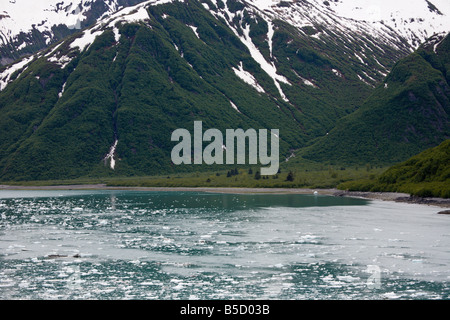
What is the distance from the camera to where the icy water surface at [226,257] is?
125 feet

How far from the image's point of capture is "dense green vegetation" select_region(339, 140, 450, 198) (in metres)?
111

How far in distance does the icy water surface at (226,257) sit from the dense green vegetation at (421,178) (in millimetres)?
28671

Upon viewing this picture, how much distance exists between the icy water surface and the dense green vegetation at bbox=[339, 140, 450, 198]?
94.1 feet

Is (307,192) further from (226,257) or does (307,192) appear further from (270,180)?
(226,257)

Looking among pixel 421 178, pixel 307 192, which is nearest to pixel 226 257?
pixel 421 178

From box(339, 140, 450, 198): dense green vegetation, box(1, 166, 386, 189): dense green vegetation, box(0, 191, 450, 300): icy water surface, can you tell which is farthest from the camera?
box(1, 166, 386, 189): dense green vegetation

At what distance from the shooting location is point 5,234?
2547 inches

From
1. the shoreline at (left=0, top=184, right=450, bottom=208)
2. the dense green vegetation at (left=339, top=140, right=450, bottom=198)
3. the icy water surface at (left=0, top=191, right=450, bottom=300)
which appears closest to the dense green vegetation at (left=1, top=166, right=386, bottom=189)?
the shoreline at (left=0, top=184, right=450, bottom=208)

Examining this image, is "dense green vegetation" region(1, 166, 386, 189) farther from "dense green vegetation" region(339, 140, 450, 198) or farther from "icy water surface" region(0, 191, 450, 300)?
"icy water surface" region(0, 191, 450, 300)

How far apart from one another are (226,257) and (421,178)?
85098mm

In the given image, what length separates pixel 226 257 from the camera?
49.6 m

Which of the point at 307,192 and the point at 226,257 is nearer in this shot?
the point at 226,257

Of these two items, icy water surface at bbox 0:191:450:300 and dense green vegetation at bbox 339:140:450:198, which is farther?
dense green vegetation at bbox 339:140:450:198
